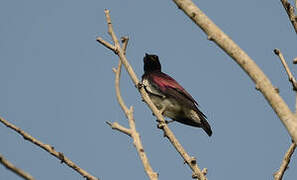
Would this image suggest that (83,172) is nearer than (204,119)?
Yes

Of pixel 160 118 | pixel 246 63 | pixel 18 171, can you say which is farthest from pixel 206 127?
pixel 18 171

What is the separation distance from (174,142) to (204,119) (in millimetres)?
4909

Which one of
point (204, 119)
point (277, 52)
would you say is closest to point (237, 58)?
point (277, 52)

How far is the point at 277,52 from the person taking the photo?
11.7ft

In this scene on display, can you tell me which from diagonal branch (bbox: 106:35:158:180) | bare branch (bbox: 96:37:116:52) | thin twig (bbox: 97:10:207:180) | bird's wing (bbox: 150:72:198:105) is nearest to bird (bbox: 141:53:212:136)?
bird's wing (bbox: 150:72:198:105)

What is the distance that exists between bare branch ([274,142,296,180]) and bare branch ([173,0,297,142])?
4.48 feet

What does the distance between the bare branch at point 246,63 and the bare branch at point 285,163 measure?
1367 mm

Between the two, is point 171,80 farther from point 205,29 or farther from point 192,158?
point 205,29

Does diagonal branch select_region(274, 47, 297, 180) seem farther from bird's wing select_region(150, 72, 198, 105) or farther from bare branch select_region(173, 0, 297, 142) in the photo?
bird's wing select_region(150, 72, 198, 105)

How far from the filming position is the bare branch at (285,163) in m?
3.76

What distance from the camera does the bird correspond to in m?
8.97

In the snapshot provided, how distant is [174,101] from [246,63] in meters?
6.47

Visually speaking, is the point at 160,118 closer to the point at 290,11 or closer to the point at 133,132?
the point at 133,132

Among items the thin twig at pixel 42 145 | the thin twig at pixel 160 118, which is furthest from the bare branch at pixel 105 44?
the thin twig at pixel 42 145
